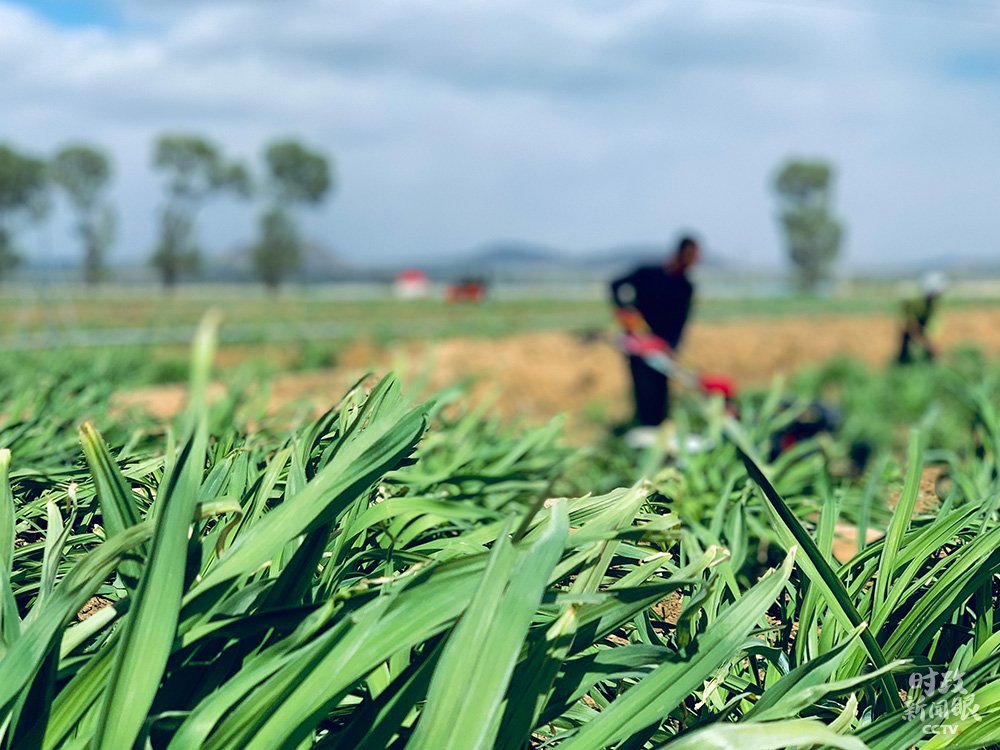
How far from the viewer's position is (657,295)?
297 inches

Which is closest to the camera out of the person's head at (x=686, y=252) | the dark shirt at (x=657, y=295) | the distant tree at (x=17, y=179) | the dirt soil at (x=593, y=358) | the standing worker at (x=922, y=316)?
the person's head at (x=686, y=252)

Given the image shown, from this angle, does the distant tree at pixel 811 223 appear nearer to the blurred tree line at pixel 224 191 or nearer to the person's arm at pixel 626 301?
the blurred tree line at pixel 224 191

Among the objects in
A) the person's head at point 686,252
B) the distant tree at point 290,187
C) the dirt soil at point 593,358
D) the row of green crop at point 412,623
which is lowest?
the dirt soil at point 593,358

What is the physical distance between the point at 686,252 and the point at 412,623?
6.56 m

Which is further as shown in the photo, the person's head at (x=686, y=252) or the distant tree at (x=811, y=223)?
the distant tree at (x=811, y=223)

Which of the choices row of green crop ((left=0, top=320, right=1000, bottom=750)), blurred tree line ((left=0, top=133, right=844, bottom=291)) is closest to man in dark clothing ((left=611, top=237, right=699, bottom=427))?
row of green crop ((left=0, top=320, right=1000, bottom=750))

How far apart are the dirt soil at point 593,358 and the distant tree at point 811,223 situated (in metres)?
33.9

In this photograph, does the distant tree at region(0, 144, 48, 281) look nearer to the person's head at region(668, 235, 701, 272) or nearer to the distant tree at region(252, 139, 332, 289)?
the distant tree at region(252, 139, 332, 289)

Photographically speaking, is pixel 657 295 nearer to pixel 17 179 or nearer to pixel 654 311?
pixel 654 311

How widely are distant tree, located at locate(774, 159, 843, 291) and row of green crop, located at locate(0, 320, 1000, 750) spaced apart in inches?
2306

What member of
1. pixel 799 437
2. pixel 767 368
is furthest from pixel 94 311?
pixel 799 437

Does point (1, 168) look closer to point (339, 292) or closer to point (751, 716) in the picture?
point (339, 292)

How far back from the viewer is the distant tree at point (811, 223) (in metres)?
57.1

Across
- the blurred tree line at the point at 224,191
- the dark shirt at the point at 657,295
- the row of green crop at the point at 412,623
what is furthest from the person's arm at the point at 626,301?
the blurred tree line at the point at 224,191
